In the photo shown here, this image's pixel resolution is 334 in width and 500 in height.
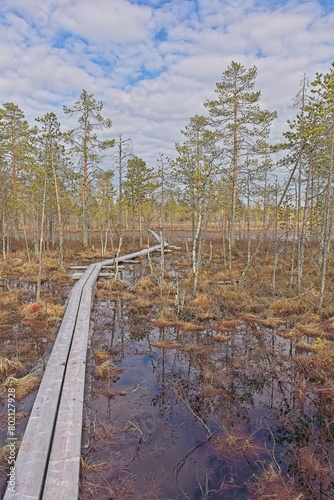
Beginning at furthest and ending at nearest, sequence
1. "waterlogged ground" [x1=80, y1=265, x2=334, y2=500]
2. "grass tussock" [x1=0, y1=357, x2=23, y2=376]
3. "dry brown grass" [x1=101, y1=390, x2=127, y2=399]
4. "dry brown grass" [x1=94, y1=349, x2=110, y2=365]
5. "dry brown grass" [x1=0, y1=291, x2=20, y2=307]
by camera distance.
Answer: "dry brown grass" [x1=0, y1=291, x2=20, y2=307] → "dry brown grass" [x1=94, y1=349, x2=110, y2=365] → "grass tussock" [x1=0, y1=357, x2=23, y2=376] → "dry brown grass" [x1=101, y1=390, x2=127, y2=399] → "waterlogged ground" [x1=80, y1=265, x2=334, y2=500]

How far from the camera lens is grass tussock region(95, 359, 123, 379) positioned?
234 inches

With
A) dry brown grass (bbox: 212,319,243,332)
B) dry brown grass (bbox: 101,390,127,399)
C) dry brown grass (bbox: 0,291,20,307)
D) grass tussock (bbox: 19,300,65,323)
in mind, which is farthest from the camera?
dry brown grass (bbox: 0,291,20,307)

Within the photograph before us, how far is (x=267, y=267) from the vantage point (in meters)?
15.9

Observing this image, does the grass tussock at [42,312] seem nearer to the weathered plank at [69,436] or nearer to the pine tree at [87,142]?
the weathered plank at [69,436]

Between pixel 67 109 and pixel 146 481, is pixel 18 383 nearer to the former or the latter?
pixel 146 481

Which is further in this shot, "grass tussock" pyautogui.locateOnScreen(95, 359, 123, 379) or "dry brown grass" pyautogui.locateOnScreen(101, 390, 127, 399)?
"grass tussock" pyautogui.locateOnScreen(95, 359, 123, 379)

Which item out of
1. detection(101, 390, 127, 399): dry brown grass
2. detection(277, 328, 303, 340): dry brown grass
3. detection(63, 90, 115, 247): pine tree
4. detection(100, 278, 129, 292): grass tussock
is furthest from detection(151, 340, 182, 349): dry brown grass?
detection(63, 90, 115, 247): pine tree

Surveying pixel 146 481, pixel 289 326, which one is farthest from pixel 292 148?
pixel 146 481

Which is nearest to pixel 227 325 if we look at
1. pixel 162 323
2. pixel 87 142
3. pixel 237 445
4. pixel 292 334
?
pixel 292 334

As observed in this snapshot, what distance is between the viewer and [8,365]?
19.7 feet

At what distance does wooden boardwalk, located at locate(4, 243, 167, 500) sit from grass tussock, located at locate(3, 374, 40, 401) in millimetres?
263

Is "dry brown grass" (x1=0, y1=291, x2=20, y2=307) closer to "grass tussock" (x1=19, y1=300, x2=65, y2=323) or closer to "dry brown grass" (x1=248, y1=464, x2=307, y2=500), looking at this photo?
"grass tussock" (x1=19, y1=300, x2=65, y2=323)

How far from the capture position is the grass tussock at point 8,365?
5887 millimetres

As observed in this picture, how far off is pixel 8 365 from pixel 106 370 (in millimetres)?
1990
